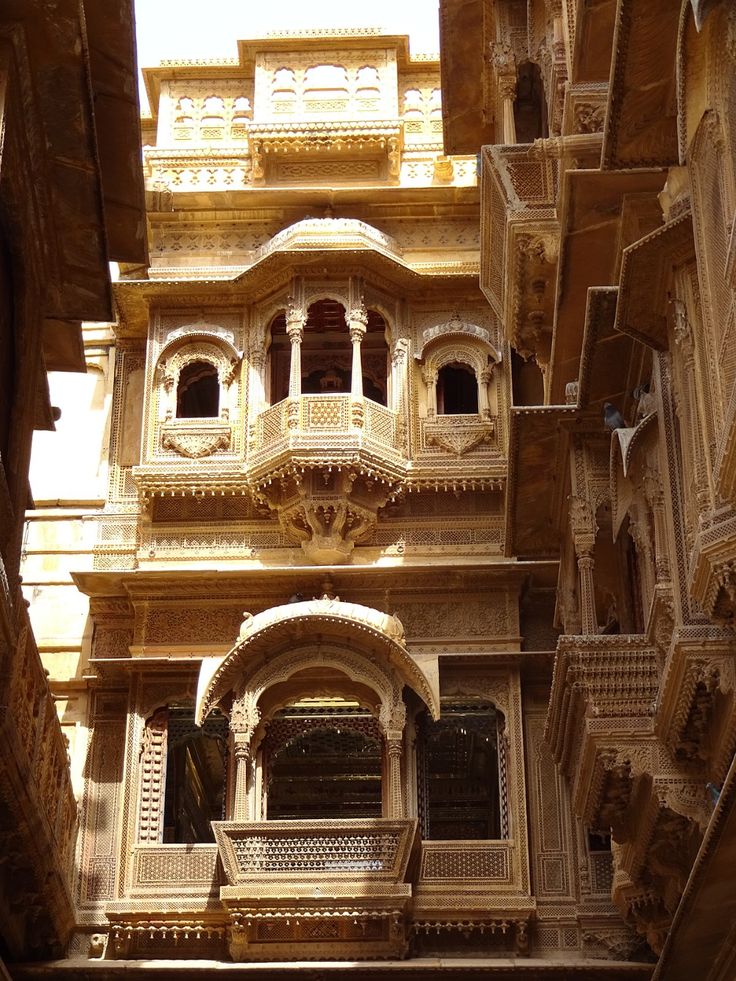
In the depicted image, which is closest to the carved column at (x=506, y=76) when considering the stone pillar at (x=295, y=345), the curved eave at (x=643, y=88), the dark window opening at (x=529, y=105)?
the dark window opening at (x=529, y=105)

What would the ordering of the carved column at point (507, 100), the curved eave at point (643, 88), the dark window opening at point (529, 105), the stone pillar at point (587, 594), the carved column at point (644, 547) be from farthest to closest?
1. the dark window opening at point (529, 105)
2. the carved column at point (507, 100)
3. the stone pillar at point (587, 594)
4. the carved column at point (644, 547)
5. the curved eave at point (643, 88)

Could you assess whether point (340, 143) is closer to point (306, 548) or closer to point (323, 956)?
point (306, 548)

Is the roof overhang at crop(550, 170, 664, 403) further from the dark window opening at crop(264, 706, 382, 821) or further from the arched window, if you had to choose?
the dark window opening at crop(264, 706, 382, 821)

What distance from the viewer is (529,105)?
595 inches

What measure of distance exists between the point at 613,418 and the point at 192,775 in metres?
9.00

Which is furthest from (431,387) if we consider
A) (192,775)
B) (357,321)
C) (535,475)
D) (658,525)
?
(658,525)

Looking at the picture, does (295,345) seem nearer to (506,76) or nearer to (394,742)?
(506,76)

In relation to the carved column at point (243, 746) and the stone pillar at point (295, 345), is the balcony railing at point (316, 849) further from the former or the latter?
the stone pillar at point (295, 345)

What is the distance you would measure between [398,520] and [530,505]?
3792 millimetres

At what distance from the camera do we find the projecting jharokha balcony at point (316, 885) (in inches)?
562

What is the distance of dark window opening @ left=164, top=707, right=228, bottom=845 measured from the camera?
1628 centimetres

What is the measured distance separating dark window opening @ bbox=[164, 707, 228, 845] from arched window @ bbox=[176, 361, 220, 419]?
344 centimetres

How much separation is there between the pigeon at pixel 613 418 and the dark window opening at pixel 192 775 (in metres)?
6.38

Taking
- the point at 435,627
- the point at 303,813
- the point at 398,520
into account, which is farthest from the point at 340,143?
the point at 303,813
